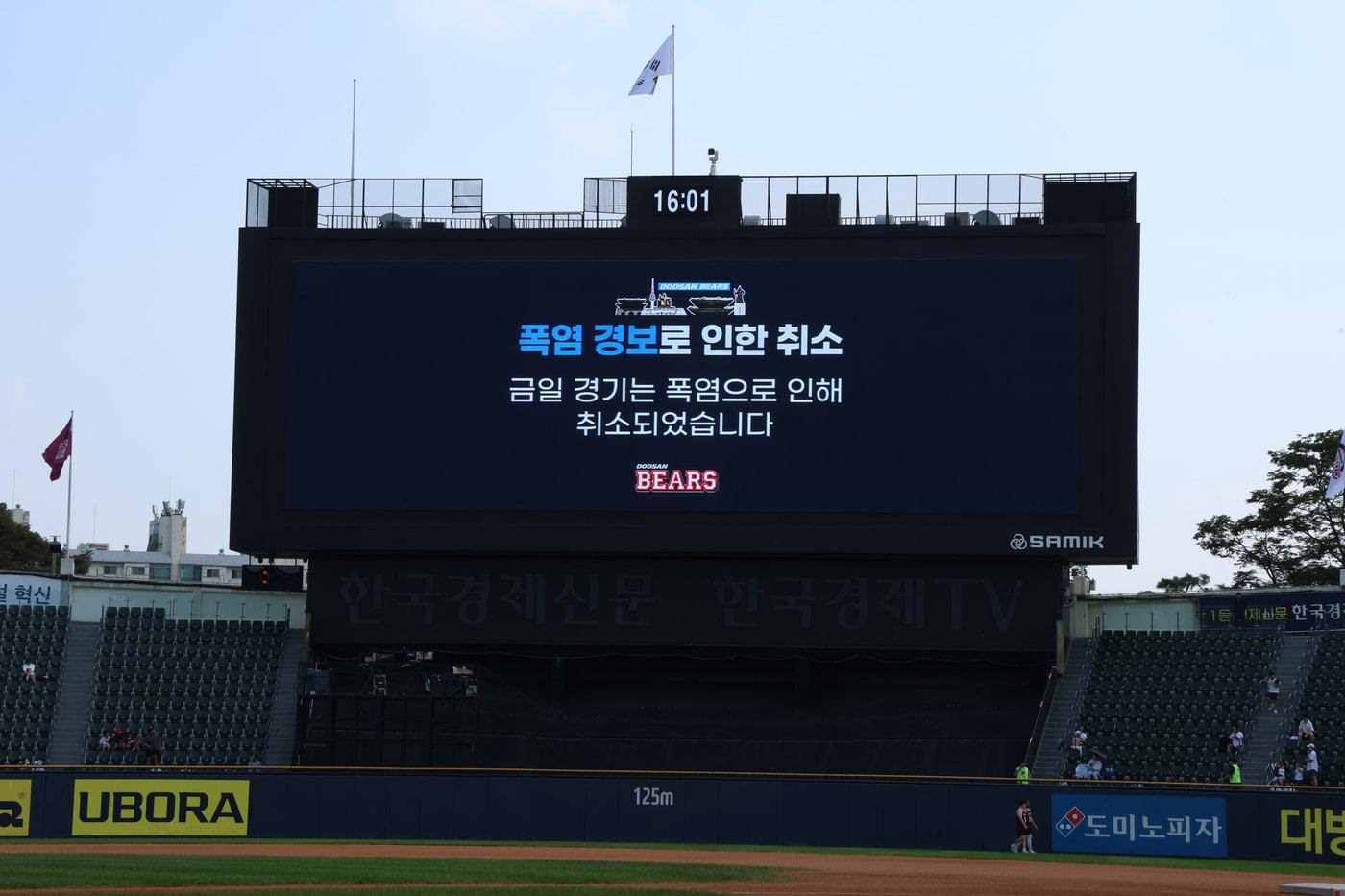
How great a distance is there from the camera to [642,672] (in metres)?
41.2

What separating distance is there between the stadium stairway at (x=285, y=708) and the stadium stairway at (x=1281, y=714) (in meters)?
19.9

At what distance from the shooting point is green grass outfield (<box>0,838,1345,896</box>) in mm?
26875

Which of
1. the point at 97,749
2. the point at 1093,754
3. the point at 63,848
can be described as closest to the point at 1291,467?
the point at 1093,754

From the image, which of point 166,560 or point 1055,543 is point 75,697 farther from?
point 166,560

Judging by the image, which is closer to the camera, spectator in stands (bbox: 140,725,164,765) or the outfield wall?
the outfield wall

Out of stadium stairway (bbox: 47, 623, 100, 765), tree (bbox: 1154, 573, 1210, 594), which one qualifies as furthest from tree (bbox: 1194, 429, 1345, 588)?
stadium stairway (bbox: 47, 623, 100, 765)

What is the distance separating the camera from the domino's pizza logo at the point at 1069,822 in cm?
3481

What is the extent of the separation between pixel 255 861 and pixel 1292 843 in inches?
704

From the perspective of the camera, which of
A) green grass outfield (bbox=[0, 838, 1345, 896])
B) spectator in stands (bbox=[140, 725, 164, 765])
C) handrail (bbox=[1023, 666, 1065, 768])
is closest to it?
green grass outfield (bbox=[0, 838, 1345, 896])

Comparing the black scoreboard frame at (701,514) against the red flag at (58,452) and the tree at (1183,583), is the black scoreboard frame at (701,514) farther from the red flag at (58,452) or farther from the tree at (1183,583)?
the tree at (1183,583)

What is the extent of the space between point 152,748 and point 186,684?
3648 mm

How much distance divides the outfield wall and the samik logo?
503 cm

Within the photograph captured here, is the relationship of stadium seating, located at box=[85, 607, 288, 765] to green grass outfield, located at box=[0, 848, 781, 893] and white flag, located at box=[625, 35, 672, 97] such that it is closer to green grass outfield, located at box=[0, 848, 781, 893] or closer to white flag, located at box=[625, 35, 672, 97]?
green grass outfield, located at box=[0, 848, 781, 893]

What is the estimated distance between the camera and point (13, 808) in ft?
114
